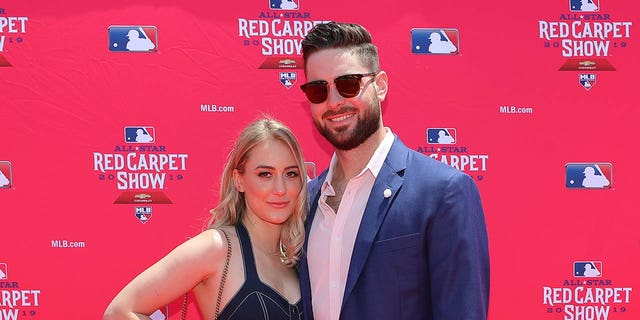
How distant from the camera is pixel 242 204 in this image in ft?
8.89

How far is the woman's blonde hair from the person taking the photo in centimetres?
259

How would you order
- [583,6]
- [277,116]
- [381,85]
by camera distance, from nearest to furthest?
1. [381,85]
2. [277,116]
3. [583,6]

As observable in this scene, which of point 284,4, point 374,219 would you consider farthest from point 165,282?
point 284,4

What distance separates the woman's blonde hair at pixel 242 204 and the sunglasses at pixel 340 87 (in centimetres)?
26

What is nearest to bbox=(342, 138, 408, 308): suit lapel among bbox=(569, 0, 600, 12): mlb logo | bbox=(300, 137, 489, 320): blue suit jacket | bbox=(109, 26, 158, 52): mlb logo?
bbox=(300, 137, 489, 320): blue suit jacket

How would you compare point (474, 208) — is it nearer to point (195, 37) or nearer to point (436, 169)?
point (436, 169)

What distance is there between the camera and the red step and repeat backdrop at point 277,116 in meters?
3.34

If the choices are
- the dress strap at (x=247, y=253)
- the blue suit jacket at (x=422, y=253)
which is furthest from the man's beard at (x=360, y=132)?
the dress strap at (x=247, y=253)

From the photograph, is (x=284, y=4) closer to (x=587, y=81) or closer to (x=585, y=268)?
(x=587, y=81)

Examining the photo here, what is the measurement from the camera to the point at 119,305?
2381 mm

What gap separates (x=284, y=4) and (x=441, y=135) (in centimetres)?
104

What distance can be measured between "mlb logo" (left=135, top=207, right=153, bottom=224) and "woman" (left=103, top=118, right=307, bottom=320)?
0.84m

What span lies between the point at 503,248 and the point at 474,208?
1.53 m

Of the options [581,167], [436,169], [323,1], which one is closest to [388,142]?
[436,169]
